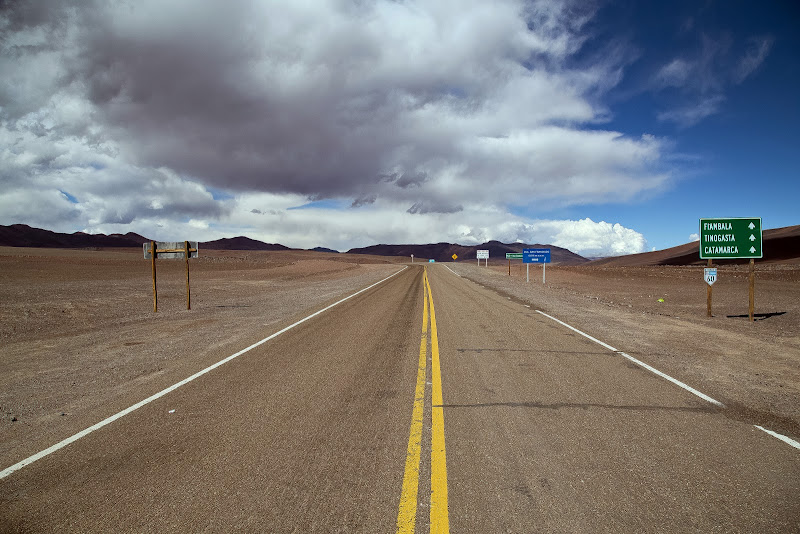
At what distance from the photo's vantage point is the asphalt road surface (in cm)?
338

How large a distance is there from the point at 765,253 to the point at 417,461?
367 ft

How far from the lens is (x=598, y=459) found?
14.0ft

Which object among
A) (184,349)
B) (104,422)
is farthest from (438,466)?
(184,349)

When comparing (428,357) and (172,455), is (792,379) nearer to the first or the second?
(428,357)

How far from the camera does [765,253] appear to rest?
8756cm

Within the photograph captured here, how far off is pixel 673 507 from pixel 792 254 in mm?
105906

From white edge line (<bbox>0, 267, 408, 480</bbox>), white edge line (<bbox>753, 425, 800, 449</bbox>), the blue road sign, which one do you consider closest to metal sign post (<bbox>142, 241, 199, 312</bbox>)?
white edge line (<bbox>0, 267, 408, 480</bbox>)

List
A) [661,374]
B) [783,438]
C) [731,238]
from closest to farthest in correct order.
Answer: [783,438] < [661,374] < [731,238]

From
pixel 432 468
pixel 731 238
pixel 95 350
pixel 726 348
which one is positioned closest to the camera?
pixel 432 468

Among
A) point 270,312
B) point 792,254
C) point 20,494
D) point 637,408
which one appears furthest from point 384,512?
point 792,254

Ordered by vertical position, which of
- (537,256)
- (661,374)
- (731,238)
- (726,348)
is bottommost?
(726,348)

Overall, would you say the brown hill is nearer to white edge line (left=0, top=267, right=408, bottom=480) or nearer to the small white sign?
the small white sign

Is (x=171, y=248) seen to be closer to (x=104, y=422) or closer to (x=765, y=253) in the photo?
(x=104, y=422)

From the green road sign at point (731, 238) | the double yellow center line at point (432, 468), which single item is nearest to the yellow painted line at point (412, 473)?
the double yellow center line at point (432, 468)
